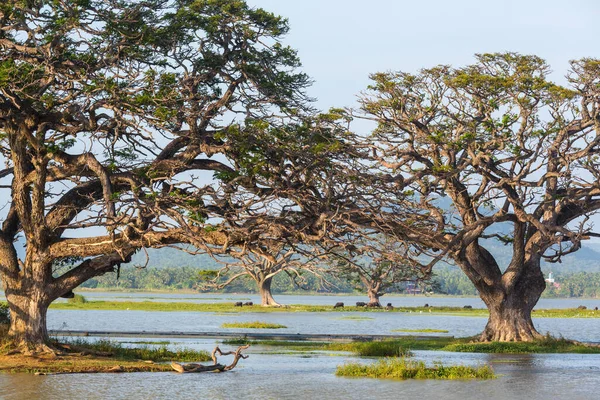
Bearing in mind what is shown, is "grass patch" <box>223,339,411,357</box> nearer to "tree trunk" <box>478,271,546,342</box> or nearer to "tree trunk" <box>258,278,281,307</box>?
"tree trunk" <box>478,271,546,342</box>

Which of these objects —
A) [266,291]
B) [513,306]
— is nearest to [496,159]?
[513,306]

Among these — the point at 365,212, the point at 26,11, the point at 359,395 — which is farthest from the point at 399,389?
the point at 26,11

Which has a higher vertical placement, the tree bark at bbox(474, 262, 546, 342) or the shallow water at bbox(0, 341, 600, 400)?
the tree bark at bbox(474, 262, 546, 342)

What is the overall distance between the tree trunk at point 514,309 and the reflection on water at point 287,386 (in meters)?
10.1

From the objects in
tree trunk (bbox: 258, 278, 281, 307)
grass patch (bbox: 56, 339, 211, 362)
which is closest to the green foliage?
grass patch (bbox: 56, 339, 211, 362)

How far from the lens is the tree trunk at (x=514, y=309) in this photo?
42938 mm

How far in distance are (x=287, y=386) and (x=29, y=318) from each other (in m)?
9.08

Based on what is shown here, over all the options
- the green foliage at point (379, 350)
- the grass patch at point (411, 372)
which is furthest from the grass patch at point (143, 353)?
the green foliage at point (379, 350)

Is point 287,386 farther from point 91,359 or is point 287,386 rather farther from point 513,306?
point 513,306

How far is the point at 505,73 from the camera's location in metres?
40.8

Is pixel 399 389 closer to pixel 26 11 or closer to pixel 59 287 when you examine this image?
pixel 59 287

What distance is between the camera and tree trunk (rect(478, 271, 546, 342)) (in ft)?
141

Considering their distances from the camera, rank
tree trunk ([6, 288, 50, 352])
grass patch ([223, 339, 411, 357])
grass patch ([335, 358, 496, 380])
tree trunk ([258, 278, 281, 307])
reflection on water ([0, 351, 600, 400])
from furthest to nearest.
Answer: tree trunk ([258, 278, 281, 307]) → grass patch ([223, 339, 411, 357]) → tree trunk ([6, 288, 50, 352]) → grass patch ([335, 358, 496, 380]) → reflection on water ([0, 351, 600, 400])

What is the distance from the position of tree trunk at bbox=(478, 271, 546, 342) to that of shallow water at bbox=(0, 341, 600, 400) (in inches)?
386
